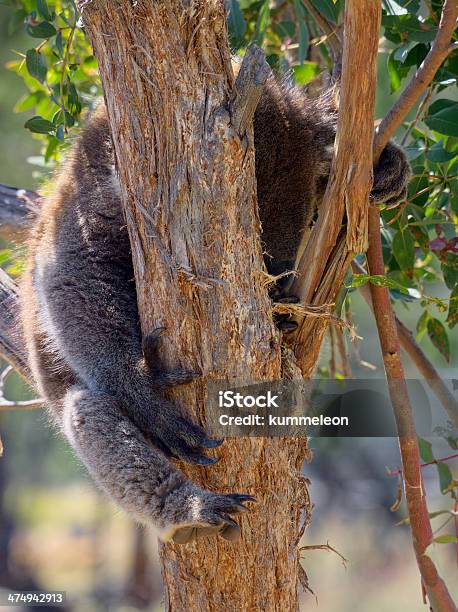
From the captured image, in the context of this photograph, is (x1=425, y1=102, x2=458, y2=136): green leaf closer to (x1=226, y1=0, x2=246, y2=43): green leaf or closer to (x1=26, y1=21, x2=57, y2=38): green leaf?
(x1=226, y1=0, x2=246, y2=43): green leaf

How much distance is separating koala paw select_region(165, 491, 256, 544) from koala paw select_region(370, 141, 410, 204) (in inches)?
40.6

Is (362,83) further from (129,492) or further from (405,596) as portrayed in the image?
(405,596)

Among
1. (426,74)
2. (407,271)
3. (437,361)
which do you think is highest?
(437,361)

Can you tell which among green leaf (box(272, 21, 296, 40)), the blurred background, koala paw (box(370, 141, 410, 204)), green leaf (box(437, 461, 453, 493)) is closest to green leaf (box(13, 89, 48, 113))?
green leaf (box(272, 21, 296, 40))

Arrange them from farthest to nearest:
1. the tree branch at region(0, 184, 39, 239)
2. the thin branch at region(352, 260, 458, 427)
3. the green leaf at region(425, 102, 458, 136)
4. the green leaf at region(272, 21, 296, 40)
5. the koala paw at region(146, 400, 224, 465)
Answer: the green leaf at region(272, 21, 296, 40) → the tree branch at region(0, 184, 39, 239) → the thin branch at region(352, 260, 458, 427) → the green leaf at region(425, 102, 458, 136) → the koala paw at region(146, 400, 224, 465)

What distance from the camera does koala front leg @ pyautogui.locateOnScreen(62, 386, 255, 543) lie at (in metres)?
1.87

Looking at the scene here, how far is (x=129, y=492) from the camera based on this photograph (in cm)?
209

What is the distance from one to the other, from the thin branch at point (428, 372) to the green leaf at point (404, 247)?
0.26 meters

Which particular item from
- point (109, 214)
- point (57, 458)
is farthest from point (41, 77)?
point (57, 458)

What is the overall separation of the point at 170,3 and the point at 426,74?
0.71 meters

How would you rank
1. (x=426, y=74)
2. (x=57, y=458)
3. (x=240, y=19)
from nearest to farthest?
(x=426, y=74), (x=240, y=19), (x=57, y=458)

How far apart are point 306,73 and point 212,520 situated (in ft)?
7.43

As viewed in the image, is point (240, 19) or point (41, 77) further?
point (240, 19)

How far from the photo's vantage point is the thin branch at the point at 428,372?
8.99 ft
